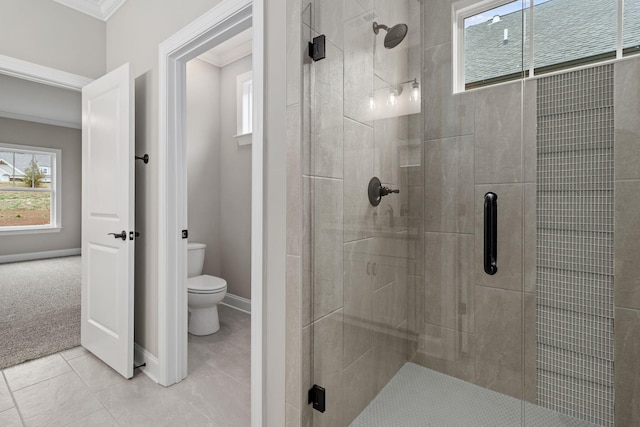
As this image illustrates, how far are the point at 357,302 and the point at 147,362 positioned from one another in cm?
163

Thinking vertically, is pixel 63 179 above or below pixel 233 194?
above

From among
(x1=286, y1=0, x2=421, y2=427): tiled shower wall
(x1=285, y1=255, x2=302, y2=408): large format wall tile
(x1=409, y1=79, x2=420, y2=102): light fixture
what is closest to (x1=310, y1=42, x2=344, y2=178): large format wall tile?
(x1=286, y1=0, x2=421, y2=427): tiled shower wall

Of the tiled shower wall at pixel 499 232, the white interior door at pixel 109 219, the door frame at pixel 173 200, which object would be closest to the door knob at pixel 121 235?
the white interior door at pixel 109 219

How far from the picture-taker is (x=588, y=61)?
998 mm

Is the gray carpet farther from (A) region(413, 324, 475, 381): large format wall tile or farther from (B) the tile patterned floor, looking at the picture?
(A) region(413, 324, 475, 381): large format wall tile

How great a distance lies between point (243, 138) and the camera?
3223 mm

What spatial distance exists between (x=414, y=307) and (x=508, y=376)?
0.36m

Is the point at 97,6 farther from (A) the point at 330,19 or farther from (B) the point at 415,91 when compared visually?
(B) the point at 415,91

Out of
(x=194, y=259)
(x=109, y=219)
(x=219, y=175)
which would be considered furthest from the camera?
(x=219, y=175)

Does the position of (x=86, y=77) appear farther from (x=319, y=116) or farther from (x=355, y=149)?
(x=355, y=149)

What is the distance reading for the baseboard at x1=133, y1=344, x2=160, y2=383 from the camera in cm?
206

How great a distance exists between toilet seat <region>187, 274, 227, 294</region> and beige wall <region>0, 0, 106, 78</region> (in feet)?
5.75

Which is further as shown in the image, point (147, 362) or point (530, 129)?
point (147, 362)

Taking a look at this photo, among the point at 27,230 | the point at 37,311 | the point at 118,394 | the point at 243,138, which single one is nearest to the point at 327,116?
the point at 118,394
